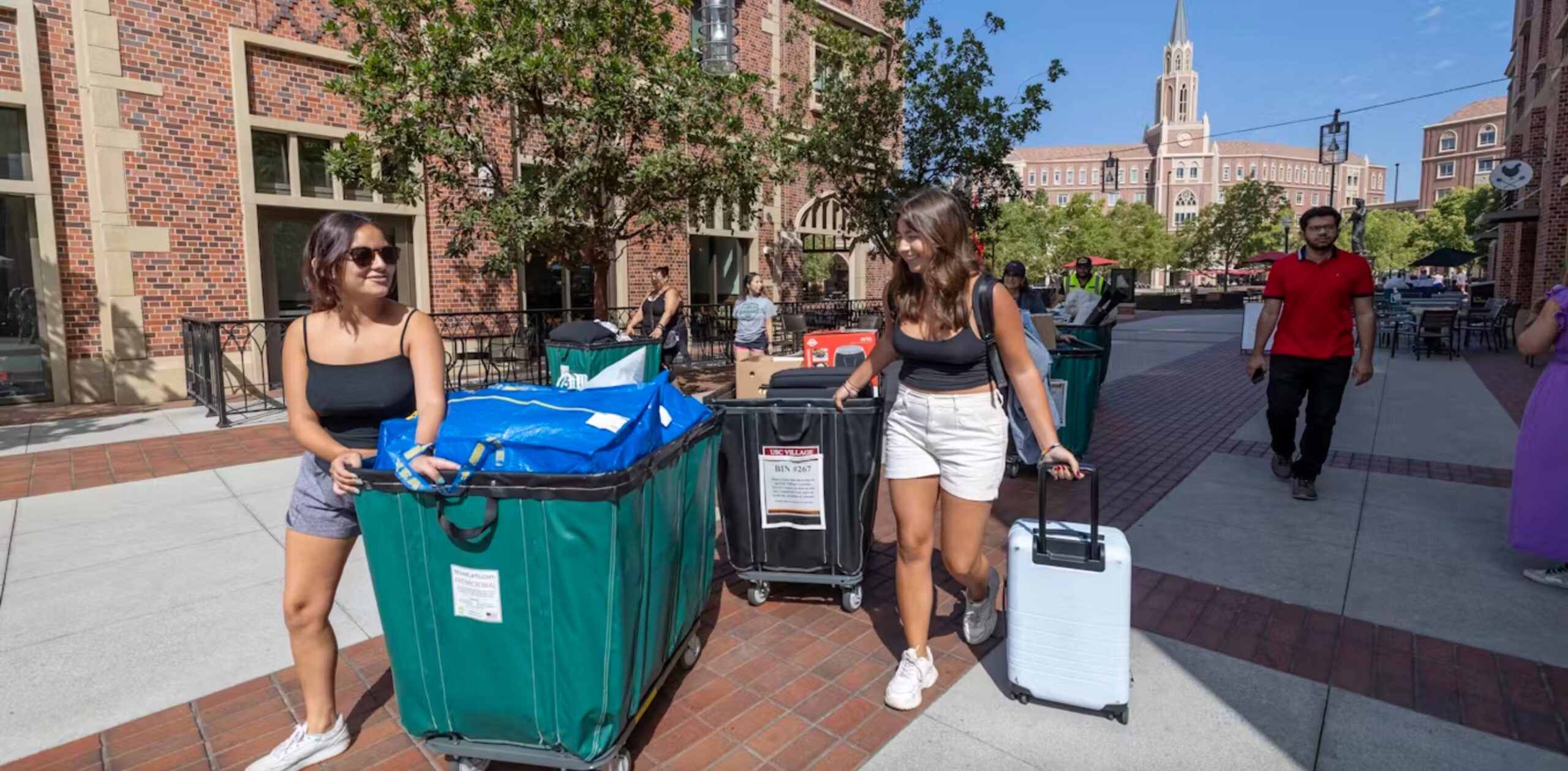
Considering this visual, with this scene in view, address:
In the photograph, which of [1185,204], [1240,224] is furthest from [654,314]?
[1185,204]

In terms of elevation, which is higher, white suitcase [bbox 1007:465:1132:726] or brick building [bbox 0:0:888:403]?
brick building [bbox 0:0:888:403]

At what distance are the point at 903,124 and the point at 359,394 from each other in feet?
45.4

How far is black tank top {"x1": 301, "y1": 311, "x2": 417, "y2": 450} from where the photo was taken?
2566 mm

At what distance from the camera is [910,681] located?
302cm

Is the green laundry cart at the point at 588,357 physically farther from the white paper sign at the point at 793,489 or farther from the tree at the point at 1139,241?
the tree at the point at 1139,241

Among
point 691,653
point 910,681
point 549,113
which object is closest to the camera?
point 910,681

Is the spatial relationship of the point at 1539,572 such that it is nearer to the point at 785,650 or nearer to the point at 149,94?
the point at 785,650

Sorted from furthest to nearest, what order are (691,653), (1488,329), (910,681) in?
1. (1488,329)
2. (691,653)
3. (910,681)

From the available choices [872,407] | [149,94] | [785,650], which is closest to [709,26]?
[149,94]

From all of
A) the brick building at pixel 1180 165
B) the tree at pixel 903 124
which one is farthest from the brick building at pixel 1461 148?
the tree at pixel 903 124

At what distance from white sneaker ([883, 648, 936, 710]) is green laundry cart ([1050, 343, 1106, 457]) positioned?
3569mm

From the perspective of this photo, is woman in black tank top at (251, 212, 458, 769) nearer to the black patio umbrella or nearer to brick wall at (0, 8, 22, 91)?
brick wall at (0, 8, 22, 91)

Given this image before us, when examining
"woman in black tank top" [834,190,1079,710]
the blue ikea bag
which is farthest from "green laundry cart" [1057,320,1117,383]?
the blue ikea bag

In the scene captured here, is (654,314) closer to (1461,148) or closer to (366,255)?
(366,255)
